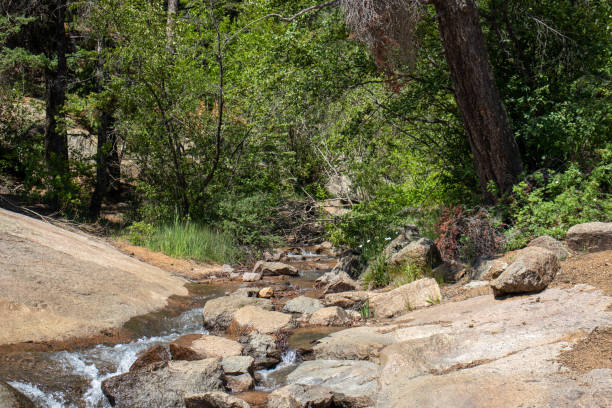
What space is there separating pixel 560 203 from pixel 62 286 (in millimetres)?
6685

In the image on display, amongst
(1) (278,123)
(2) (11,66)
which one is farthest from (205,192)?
(2) (11,66)

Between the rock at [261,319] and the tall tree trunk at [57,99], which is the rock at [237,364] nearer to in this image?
the rock at [261,319]

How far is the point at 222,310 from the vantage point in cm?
725

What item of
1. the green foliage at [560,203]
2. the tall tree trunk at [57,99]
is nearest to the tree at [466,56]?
the green foliage at [560,203]

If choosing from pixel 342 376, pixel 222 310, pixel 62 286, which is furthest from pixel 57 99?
pixel 342 376

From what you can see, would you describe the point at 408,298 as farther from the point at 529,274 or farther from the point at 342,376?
the point at 342,376

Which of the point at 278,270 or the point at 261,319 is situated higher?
the point at 261,319

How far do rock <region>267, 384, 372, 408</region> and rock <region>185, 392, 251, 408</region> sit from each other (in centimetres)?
26

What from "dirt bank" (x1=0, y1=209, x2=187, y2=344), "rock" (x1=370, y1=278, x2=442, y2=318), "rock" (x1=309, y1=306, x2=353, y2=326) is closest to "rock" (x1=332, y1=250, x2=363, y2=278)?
"rock" (x1=370, y1=278, x2=442, y2=318)

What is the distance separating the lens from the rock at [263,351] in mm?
5754

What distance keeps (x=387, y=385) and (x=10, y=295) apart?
13.2 ft

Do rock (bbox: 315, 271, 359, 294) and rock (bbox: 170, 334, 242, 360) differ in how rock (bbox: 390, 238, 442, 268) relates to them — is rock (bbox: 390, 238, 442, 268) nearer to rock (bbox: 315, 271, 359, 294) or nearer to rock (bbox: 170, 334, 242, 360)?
rock (bbox: 315, 271, 359, 294)

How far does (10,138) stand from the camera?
604 inches

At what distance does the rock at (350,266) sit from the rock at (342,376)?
455 centimetres
